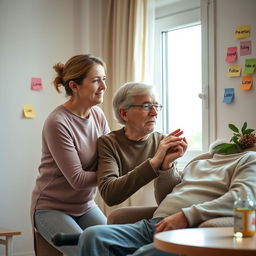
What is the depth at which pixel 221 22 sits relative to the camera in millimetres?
3449

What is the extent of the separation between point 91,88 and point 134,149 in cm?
36

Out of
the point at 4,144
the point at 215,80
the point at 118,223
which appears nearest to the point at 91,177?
the point at 118,223

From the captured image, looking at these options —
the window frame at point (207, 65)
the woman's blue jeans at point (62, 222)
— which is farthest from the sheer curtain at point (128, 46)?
the woman's blue jeans at point (62, 222)

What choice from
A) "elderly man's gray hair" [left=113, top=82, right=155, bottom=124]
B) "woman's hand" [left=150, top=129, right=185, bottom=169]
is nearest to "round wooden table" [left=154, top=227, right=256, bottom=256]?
"woman's hand" [left=150, top=129, right=185, bottom=169]

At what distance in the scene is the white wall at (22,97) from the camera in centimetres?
394

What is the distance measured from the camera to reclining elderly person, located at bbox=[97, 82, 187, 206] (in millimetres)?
2326

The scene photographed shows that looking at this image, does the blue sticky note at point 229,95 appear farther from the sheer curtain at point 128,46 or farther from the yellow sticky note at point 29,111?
the yellow sticky note at point 29,111

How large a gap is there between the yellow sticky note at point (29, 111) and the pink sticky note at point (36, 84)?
0.47 feet

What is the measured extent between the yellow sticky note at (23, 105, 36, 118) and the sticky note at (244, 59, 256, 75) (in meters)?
1.65

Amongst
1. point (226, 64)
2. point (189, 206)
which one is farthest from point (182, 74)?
point (189, 206)

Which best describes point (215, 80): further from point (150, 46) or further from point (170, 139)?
point (170, 139)

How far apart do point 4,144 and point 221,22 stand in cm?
176

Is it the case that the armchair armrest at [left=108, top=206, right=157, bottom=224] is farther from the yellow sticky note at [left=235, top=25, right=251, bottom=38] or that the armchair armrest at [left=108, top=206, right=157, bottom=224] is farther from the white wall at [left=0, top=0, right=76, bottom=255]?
the white wall at [left=0, top=0, right=76, bottom=255]

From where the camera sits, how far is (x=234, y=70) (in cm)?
332
